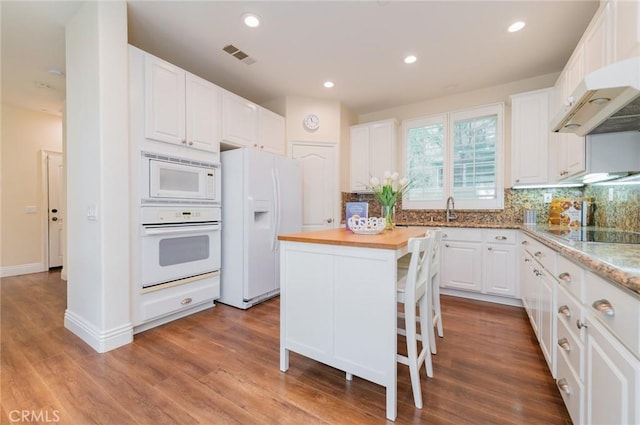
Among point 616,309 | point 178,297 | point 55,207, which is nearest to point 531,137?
point 616,309

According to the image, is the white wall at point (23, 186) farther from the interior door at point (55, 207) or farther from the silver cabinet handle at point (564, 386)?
the silver cabinet handle at point (564, 386)

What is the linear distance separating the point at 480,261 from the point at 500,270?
0.70 ft

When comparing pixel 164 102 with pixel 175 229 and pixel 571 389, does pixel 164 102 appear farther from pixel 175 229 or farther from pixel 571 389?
pixel 571 389

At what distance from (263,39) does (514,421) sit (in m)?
3.40

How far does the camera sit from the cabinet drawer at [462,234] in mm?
3191

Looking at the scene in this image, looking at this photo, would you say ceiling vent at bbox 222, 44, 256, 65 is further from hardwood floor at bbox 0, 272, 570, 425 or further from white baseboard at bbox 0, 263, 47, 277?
white baseboard at bbox 0, 263, 47, 277

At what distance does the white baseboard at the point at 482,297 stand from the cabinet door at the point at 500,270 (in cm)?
11

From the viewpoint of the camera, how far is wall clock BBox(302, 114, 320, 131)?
4.02m

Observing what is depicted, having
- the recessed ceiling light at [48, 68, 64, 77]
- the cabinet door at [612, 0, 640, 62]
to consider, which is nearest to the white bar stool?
the cabinet door at [612, 0, 640, 62]

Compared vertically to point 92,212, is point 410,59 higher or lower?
higher

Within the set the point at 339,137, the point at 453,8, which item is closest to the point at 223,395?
the point at 453,8

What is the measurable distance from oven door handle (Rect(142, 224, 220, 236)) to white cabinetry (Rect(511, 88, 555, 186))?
3550 millimetres

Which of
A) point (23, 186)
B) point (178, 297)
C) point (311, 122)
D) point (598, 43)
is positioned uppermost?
point (311, 122)

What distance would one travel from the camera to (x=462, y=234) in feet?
10.8
